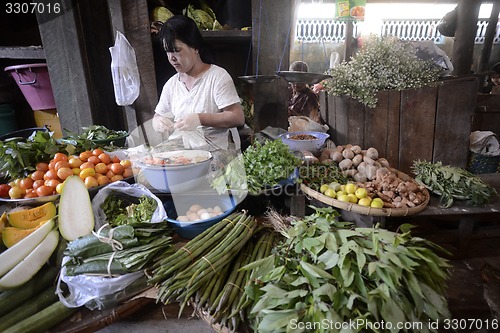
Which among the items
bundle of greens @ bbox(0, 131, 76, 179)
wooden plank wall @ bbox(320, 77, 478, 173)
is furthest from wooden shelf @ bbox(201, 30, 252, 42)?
bundle of greens @ bbox(0, 131, 76, 179)

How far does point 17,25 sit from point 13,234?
16.9 feet

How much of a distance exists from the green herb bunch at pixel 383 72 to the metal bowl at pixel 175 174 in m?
1.85

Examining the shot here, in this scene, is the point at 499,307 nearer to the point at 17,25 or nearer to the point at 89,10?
the point at 89,10

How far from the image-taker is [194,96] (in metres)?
2.81

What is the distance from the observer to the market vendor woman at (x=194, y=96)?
7.98ft

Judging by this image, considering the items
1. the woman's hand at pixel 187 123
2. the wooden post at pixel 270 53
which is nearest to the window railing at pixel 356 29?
the wooden post at pixel 270 53

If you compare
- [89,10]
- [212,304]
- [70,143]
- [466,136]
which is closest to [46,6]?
[89,10]

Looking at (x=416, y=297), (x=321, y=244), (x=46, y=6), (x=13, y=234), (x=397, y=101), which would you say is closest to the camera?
(x=416, y=297)

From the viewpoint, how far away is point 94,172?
2.11 metres

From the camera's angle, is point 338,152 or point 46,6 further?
point 46,6

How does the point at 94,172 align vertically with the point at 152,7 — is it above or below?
below

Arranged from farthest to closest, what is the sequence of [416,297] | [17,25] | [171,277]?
1. [17,25]
2. [171,277]
3. [416,297]

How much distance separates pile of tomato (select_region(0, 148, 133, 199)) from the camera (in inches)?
77.4

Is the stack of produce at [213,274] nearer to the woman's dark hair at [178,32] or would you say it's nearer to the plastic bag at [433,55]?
the woman's dark hair at [178,32]
